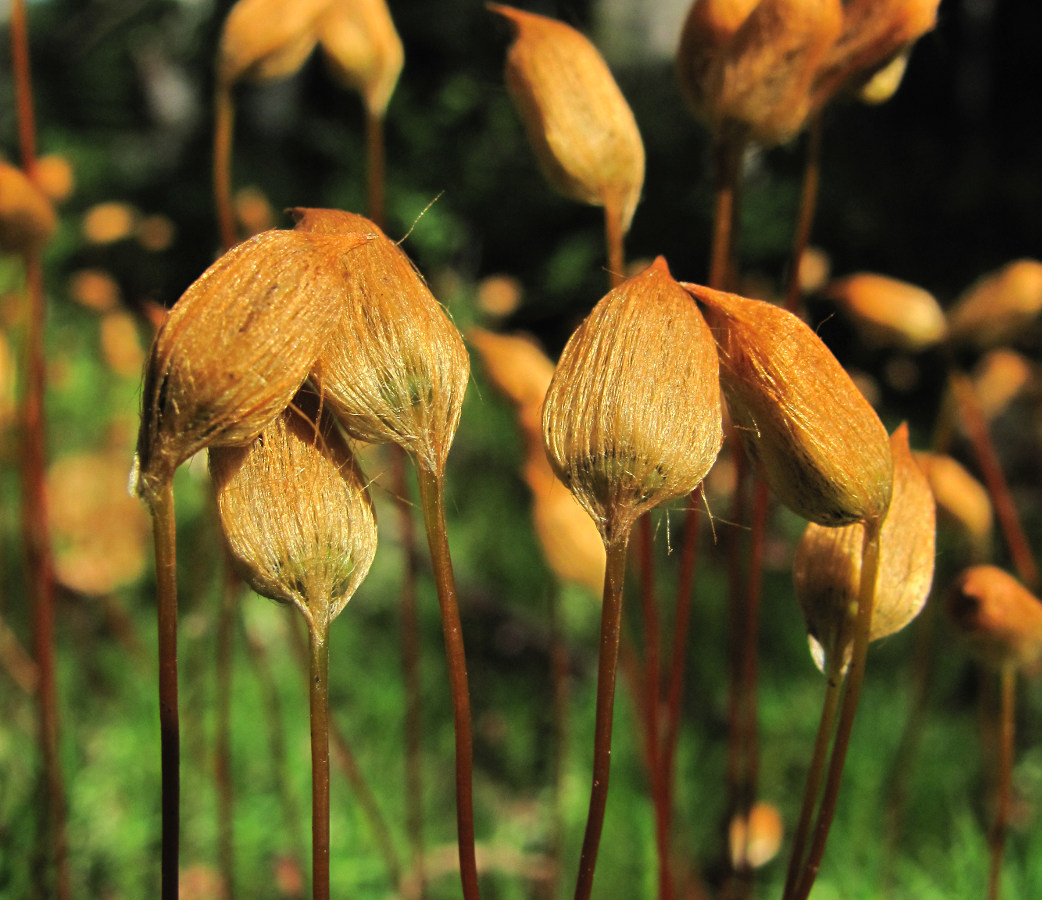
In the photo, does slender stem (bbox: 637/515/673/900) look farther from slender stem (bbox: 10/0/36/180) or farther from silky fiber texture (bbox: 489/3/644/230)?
slender stem (bbox: 10/0/36/180)

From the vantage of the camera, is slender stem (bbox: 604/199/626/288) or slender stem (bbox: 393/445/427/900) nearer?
slender stem (bbox: 604/199/626/288)

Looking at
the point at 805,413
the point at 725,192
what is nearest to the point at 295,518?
the point at 805,413

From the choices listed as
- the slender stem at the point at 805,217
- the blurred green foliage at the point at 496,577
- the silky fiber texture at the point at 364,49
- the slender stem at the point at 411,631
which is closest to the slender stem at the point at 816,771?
the blurred green foliage at the point at 496,577

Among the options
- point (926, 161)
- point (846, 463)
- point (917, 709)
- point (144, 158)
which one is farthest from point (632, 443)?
point (144, 158)

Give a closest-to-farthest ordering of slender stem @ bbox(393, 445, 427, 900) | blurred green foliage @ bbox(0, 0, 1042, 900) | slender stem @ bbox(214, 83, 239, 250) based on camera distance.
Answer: slender stem @ bbox(214, 83, 239, 250)
slender stem @ bbox(393, 445, 427, 900)
blurred green foliage @ bbox(0, 0, 1042, 900)

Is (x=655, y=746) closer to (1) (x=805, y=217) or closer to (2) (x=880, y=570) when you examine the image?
(2) (x=880, y=570)

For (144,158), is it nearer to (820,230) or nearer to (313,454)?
(820,230)

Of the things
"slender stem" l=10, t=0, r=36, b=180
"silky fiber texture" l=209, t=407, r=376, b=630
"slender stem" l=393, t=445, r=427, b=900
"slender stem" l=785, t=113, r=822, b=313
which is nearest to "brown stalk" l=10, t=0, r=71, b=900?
"slender stem" l=10, t=0, r=36, b=180
